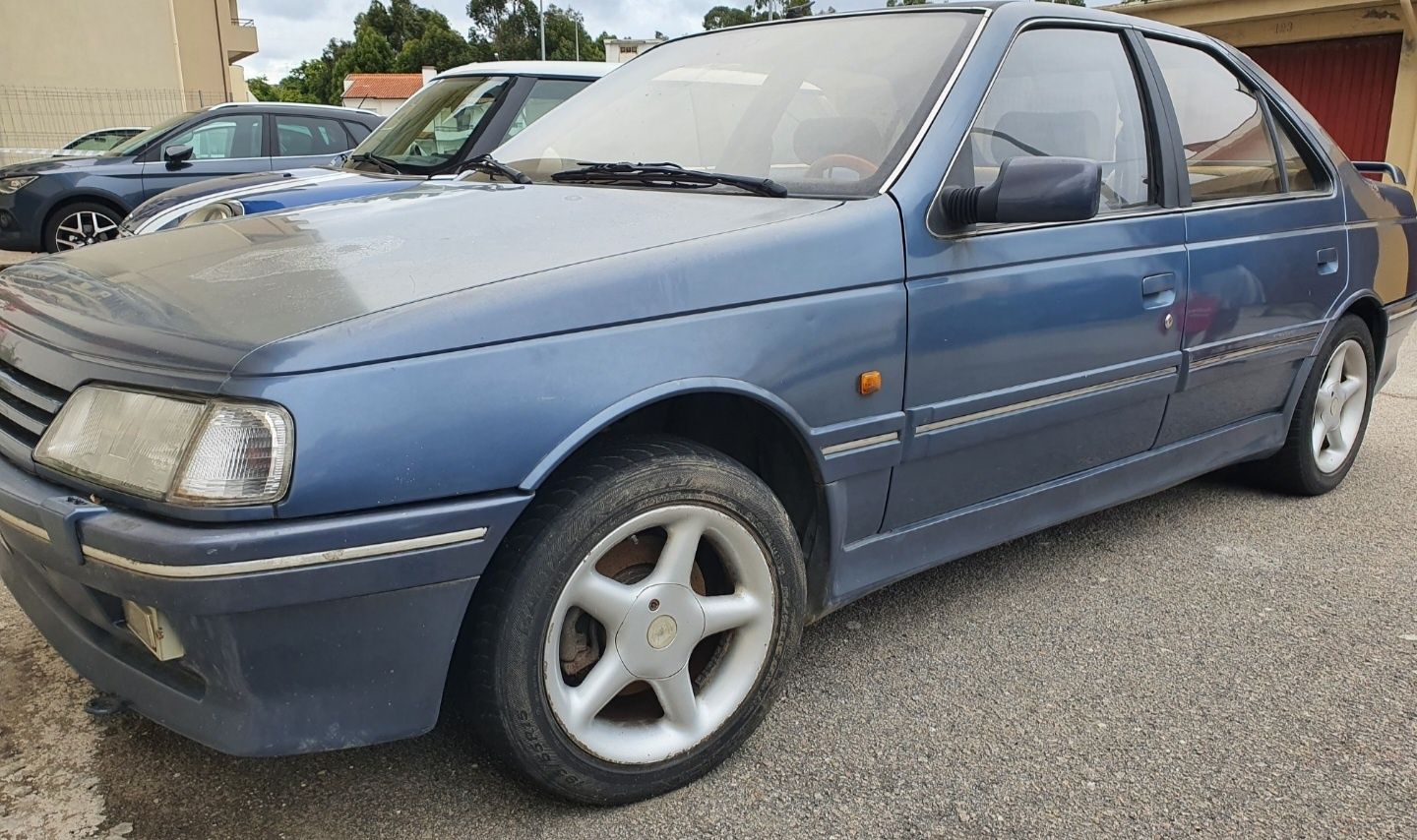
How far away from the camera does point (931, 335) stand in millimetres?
2373

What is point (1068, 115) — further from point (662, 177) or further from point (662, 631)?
point (662, 631)

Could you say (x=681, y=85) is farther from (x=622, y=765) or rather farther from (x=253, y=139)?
(x=253, y=139)

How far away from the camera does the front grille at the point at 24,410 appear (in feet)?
6.15

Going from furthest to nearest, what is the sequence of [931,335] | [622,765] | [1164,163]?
1. [1164,163]
2. [931,335]
3. [622,765]

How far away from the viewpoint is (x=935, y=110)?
2520 millimetres

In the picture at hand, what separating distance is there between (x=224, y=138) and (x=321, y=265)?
8177mm

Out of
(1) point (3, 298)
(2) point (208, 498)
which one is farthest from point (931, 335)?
(1) point (3, 298)

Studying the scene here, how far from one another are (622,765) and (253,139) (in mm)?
8489

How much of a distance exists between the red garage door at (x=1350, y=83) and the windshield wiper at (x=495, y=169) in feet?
40.0

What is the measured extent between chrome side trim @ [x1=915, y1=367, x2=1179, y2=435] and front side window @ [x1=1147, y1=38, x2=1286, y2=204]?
588mm

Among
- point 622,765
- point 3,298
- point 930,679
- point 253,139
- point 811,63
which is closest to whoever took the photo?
point 622,765

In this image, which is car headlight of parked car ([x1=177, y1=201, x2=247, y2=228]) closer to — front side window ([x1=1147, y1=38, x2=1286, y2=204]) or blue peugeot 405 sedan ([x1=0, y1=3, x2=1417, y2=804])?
blue peugeot 405 sedan ([x1=0, y1=3, x2=1417, y2=804])

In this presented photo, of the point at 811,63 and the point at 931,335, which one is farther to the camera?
the point at 811,63

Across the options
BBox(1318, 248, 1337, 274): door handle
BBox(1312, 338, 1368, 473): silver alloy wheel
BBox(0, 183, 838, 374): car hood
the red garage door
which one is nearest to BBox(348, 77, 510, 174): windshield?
BBox(0, 183, 838, 374): car hood
